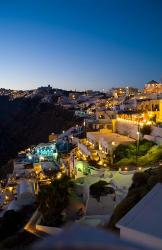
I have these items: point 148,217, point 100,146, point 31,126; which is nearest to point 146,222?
point 148,217

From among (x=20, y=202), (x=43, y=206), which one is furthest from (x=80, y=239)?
(x=20, y=202)

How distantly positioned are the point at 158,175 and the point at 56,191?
15.3 ft

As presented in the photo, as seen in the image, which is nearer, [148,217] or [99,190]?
[148,217]

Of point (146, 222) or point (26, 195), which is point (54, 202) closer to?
point (26, 195)

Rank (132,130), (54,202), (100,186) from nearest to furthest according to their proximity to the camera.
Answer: (54,202) < (100,186) < (132,130)

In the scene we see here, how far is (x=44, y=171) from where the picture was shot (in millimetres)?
26062

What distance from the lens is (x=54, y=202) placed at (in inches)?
564

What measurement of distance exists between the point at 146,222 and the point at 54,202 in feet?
22.4

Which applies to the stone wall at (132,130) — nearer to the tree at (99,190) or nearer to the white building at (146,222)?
the tree at (99,190)

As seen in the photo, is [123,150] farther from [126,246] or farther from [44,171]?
[126,246]

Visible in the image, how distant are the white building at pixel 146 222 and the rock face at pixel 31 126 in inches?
1844

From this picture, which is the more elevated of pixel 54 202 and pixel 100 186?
pixel 100 186

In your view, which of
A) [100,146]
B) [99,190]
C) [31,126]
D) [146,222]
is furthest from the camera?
[31,126]

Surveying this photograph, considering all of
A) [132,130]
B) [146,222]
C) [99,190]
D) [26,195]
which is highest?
[132,130]
